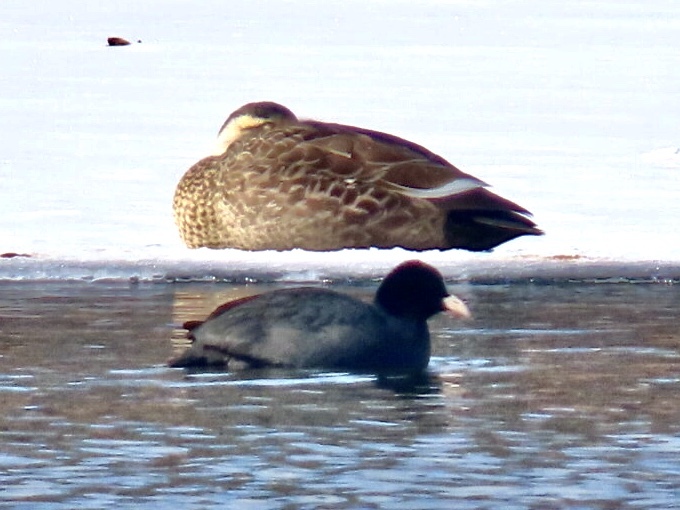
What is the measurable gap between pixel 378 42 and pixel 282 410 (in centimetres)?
1406

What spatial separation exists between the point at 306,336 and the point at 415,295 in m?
0.53

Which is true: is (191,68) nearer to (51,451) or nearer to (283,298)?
(283,298)

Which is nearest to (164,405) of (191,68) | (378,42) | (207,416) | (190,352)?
(207,416)

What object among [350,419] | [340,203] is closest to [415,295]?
[350,419]

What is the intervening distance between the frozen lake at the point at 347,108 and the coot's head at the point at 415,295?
2255 mm

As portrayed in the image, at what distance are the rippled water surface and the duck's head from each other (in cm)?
283

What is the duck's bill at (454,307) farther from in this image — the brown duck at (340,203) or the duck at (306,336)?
the brown duck at (340,203)

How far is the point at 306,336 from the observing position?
8078 mm

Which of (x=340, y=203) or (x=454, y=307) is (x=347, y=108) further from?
(x=454, y=307)

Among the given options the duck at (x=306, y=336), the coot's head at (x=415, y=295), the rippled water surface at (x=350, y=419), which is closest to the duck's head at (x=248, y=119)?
the rippled water surface at (x=350, y=419)

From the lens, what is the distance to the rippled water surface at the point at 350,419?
5.97 meters

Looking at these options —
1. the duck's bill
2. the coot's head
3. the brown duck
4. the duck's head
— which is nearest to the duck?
the coot's head

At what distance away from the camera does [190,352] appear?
8.12 meters

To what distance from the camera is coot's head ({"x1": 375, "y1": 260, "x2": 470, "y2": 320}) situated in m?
8.30
